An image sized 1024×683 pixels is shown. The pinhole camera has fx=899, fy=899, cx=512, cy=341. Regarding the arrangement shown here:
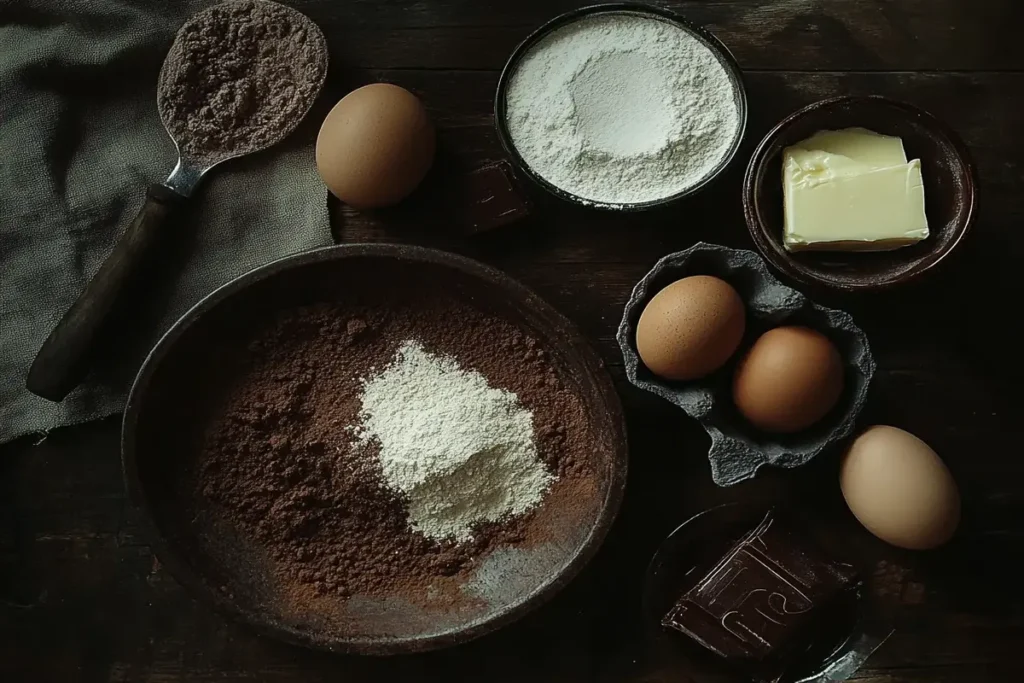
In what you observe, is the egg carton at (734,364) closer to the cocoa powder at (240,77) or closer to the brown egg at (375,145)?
the brown egg at (375,145)

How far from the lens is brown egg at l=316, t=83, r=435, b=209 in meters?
1.10

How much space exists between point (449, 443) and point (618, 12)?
62 centimetres

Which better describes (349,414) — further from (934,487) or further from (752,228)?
(934,487)

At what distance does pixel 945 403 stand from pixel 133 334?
3.60 ft

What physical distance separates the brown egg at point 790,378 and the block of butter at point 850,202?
0.47 feet

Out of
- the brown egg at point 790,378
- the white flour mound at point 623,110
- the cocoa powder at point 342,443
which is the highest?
the white flour mound at point 623,110

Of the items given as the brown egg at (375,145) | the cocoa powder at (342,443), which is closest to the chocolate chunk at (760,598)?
the cocoa powder at (342,443)

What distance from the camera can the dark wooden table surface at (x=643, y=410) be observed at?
119 centimetres

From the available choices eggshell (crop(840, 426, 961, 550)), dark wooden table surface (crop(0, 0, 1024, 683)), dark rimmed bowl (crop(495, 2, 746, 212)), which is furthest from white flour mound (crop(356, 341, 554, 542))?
eggshell (crop(840, 426, 961, 550))

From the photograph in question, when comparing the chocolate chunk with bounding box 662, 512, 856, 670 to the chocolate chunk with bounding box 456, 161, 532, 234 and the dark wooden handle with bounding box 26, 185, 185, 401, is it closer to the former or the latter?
the chocolate chunk with bounding box 456, 161, 532, 234

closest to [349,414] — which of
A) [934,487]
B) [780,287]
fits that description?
[780,287]

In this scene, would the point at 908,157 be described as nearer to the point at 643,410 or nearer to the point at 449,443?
the point at 643,410

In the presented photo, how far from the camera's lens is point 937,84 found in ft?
4.11

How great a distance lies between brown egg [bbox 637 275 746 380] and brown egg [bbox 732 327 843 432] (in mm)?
37
